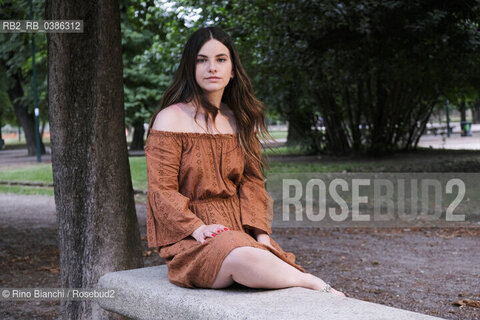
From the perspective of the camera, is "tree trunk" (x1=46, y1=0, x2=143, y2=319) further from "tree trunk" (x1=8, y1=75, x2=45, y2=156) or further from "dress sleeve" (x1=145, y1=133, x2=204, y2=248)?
"tree trunk" (x1=8, y1=75, x2=45, y2=156)

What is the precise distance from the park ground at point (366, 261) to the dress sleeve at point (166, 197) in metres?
2.31

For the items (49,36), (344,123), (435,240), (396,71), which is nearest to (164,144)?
(49,36)

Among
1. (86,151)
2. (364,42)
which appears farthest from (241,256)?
(364,42)

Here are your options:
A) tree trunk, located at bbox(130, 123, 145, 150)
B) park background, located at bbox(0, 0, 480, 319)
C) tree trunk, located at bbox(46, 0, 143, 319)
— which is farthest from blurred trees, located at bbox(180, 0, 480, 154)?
tree trunk, located at bbox(130, 123, 145, 150)

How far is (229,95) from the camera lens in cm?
371

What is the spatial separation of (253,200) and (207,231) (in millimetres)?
495

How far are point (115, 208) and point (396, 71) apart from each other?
12684 millimetres

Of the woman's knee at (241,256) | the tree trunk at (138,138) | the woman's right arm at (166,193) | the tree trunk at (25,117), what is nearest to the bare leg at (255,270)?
the woman's knee at (241,256)

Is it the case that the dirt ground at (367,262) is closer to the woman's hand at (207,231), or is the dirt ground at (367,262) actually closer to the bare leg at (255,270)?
the bare leg at (255,270)

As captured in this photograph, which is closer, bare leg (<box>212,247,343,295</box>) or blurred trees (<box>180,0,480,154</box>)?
bare leg (<box>212,247,343,295</box>)

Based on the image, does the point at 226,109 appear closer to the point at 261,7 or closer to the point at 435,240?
the point at 435,240

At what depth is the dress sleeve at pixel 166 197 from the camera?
10.6ft

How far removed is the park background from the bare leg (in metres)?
1.03

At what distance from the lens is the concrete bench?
2568 millimetres
